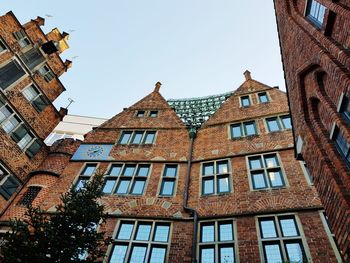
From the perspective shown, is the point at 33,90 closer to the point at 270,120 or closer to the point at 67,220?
the point at 67,220

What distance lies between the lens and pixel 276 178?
11219 mm

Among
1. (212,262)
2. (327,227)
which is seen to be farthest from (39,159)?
(327,227)

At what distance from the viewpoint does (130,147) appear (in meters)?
14.9

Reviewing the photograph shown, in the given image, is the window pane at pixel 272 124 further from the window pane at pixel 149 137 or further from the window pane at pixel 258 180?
the window pane at pixel 149 137

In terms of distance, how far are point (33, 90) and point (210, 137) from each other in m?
10.5

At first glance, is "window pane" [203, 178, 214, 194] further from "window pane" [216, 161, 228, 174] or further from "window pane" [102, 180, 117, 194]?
"window pane" [102, 180, 117, 194]

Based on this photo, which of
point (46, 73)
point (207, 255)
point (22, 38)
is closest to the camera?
point (207, 255)

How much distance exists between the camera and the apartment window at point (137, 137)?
15.3m

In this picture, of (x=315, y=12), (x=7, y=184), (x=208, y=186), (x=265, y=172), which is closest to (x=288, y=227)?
(x=265, y=172)

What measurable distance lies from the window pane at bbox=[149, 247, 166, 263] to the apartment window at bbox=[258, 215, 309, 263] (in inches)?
124

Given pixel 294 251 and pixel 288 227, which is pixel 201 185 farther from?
pixel 294 251

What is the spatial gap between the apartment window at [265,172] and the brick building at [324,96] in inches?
142

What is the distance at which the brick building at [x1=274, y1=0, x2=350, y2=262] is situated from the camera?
16.8ft

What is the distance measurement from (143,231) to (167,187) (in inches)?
90.8
